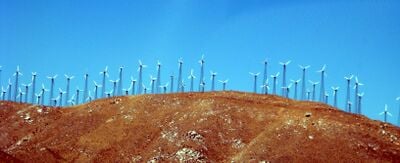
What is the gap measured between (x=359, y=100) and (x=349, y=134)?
6622 centimetres

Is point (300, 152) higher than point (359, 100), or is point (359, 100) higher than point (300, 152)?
point (359, 100)

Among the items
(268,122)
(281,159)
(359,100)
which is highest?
(359,100)

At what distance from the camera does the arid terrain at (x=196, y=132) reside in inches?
2805

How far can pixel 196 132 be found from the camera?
75812mm

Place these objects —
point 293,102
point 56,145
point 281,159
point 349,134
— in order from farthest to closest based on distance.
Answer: point 293,102 → point 56,145 → point 349,134 → point 281,159

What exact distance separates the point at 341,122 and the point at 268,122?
9318 mm

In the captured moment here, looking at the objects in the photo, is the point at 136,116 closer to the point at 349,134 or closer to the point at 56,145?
the point at 56,145

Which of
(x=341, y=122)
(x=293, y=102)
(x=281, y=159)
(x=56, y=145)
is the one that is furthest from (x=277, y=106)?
(x=56, y=145)

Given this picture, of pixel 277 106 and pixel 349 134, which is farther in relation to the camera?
pixel 277 106

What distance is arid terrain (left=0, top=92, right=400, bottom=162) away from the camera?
7125cm

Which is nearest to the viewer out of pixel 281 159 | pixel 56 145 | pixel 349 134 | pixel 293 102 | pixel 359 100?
pixel 281 159

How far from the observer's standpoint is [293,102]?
87000 millimetres

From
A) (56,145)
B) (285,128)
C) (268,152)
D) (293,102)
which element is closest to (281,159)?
(268,152)

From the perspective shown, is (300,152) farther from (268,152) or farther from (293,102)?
(293,102)
